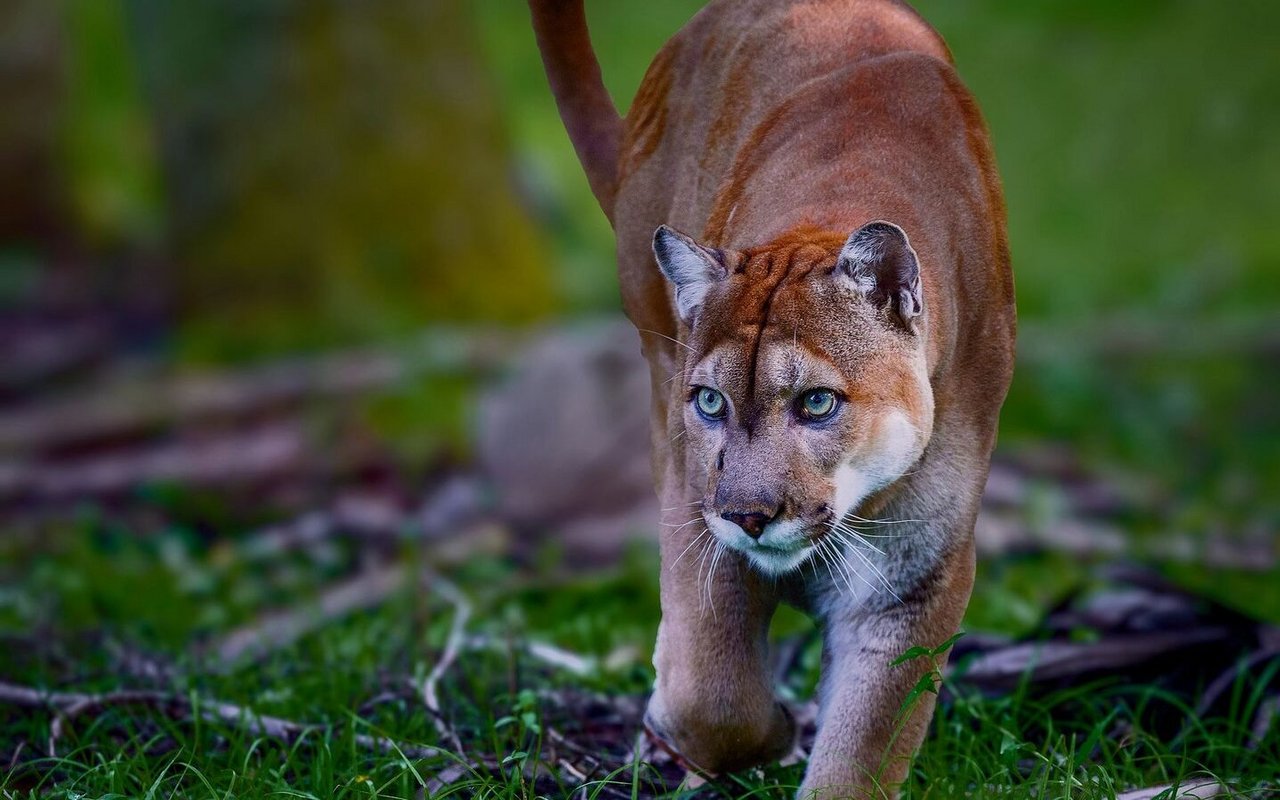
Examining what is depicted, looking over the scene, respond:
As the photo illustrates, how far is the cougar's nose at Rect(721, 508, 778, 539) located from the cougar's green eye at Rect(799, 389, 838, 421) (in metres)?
0.22

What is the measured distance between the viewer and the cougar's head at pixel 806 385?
3.21m

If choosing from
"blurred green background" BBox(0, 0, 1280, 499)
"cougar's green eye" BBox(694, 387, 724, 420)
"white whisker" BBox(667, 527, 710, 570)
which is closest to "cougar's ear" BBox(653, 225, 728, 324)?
"cougar's green eye" BBox(694, 387, 724, 420)

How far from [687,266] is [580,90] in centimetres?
121

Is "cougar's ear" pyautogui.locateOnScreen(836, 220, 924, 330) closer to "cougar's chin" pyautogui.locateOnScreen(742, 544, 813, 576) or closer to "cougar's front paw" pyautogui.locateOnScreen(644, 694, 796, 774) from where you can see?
"cougar's chin" pyautogui.locateOnScreen(742, 544, 813, 576)

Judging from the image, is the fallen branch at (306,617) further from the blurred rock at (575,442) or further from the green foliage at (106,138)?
the green foliage at (106,138)

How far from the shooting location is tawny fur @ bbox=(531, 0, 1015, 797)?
327 centimetres

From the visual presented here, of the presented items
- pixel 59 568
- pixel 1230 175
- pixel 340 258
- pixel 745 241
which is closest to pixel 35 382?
pixel 340 258

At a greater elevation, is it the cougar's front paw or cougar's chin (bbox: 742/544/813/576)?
cougar's chin (bbox: 742/544/813/576)

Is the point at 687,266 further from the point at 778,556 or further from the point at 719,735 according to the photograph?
the point at 719,735

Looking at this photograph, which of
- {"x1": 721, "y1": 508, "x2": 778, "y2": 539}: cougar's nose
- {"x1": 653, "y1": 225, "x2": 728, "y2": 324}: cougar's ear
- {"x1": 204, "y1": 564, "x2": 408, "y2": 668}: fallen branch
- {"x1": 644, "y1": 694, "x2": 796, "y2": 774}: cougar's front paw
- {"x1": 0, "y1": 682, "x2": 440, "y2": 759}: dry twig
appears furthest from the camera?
{"x1": 204, "y1": 564, "x2": 408, "y2": 668}: fallen branch

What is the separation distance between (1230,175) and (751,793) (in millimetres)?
10266

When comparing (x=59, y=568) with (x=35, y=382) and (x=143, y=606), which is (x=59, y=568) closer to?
(x=143, y=606)

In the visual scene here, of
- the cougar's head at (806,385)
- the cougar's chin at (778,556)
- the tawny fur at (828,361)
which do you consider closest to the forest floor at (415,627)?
the tawny fur at (828,361)

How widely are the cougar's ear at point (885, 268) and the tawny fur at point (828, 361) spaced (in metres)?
0.03
